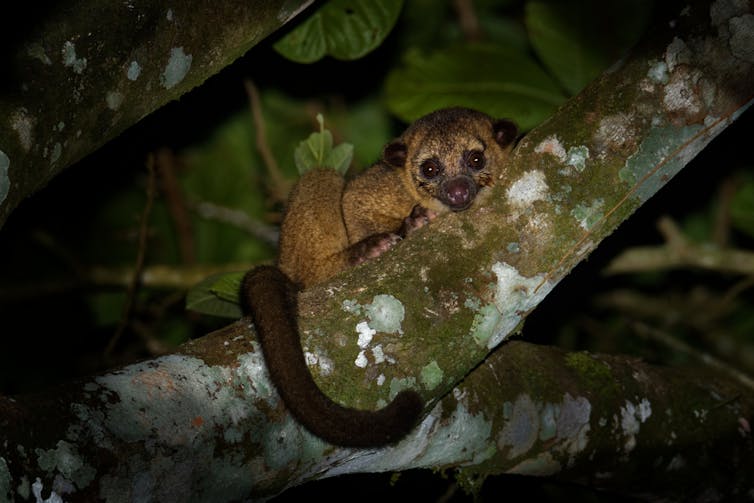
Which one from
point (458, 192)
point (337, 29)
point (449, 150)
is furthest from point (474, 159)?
point (337, 29)

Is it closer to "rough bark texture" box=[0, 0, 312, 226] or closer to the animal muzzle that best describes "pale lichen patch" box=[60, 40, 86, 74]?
"rough bark texture" box=[0, 0, 312, 226]

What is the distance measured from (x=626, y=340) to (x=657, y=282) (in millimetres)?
634

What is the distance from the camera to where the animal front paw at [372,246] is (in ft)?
12.2

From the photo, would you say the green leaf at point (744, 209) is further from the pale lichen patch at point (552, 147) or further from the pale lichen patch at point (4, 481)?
the pale lichen patch at point (4, 481)

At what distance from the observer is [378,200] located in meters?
4.18

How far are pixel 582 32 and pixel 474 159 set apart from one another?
1.33 metres

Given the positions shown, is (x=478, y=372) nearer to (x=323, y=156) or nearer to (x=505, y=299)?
(x=505, y=299)

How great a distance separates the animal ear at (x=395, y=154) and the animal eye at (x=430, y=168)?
0.13 m

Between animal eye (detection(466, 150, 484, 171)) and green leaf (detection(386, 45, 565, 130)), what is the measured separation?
53 cm

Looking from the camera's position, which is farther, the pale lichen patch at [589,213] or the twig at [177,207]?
the twig at [177,207]

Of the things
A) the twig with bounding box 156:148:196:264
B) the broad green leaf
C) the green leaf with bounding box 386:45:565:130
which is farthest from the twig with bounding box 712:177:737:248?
the twig with bounding box 156:148:196:264

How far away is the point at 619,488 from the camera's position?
11.5 feet

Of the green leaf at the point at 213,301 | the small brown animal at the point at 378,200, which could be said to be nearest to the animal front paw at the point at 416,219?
the small brown animal at the point at 378,200

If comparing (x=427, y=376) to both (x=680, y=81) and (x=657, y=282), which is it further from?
(x=657, y=282)
